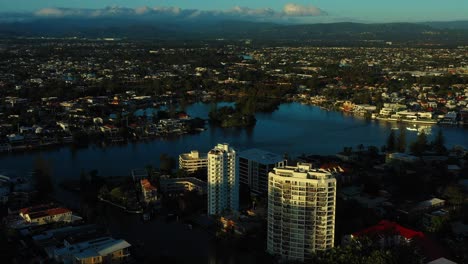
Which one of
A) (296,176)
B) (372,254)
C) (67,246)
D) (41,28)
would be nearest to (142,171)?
(67,246)

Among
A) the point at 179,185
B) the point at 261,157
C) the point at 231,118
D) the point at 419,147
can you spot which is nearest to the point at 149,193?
the point at 179,185

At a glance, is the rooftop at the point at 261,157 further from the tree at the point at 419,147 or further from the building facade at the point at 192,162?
the tree at the point at 419,147

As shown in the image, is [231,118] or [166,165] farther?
[231,118]

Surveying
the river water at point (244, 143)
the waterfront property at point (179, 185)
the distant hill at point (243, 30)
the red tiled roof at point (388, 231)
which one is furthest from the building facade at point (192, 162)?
the distant hill at point (243, 30)

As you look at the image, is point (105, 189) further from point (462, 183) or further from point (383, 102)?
point (383, 102)

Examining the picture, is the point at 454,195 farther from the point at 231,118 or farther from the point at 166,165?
the point at 231,118

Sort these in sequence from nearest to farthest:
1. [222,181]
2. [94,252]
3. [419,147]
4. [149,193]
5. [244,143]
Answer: [94,252]
[222,181]
[149,193]
[419,147]
[244,143]

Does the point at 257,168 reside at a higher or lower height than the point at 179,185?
higher

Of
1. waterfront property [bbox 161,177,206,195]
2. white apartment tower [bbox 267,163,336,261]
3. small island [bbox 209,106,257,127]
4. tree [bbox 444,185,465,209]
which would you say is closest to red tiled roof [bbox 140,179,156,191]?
waterfront property [bbox 161,177,206,195]
